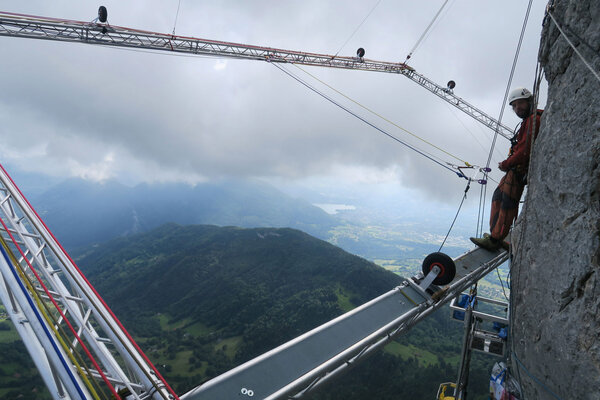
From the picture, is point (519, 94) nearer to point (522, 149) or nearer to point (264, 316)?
point (522, 149)

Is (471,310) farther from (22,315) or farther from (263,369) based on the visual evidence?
(22,315)

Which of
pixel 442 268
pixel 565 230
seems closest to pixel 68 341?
pixel 442 268

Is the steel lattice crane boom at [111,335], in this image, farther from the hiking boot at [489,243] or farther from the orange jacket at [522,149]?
the orange jacket at [522,149]

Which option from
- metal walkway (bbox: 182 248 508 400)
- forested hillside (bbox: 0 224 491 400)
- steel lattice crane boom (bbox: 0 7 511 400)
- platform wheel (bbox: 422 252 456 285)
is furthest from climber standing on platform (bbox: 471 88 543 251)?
forested hillside (bbox: 0 224 491 400)

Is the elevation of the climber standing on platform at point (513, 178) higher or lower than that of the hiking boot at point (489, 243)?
higher

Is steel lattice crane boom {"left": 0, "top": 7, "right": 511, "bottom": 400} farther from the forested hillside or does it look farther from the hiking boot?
the forested hillside

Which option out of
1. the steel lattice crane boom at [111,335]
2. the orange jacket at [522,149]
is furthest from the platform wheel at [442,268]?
the orange jacket at [522,149]

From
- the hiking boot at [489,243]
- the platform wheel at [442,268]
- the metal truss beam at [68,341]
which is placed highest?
the metal truss beam at [68,341]
